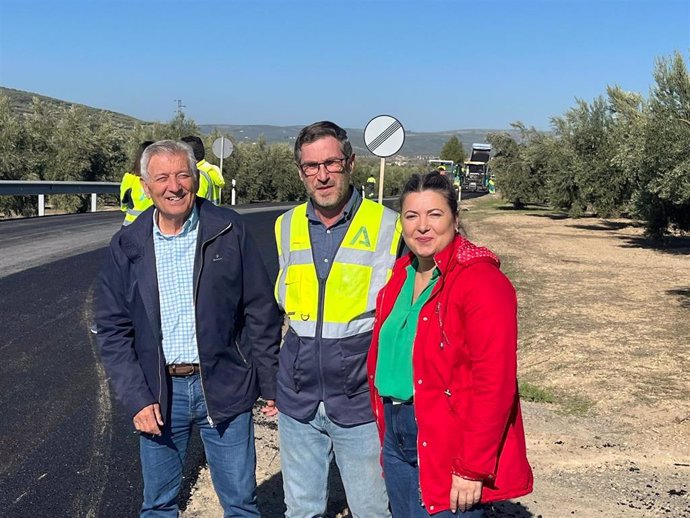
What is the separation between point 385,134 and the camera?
13.6m

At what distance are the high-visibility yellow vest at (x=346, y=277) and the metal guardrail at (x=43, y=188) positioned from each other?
17607 mm

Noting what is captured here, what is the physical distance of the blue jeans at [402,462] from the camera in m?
2.53

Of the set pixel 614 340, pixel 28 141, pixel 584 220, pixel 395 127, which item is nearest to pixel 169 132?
pixel 28 141

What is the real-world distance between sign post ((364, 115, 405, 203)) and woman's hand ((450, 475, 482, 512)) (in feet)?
37.7

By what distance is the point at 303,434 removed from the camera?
293cm

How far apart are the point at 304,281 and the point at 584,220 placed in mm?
A: 31212

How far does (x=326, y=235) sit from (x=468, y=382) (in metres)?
0.94

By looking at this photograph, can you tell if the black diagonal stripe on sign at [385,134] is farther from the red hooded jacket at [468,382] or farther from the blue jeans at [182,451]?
the red hooded jacket at [468,382]

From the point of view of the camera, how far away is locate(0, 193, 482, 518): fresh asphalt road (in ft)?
12.9

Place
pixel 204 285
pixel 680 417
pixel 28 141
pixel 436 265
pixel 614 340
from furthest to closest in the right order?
pixel 28 141 < pixel 614 340 < pixel 680 417 < pixel 204 285 < pixel 436 265

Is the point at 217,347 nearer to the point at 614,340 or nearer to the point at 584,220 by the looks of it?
the point at 614,340

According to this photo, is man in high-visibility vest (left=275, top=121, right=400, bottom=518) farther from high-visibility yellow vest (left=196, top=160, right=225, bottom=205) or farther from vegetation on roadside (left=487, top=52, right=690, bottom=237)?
A: vegetation on roadside (left=487, top=52, right=690, bottom=237)

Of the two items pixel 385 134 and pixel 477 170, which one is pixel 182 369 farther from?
pixel 477 170

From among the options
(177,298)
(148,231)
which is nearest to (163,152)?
(148,231)
